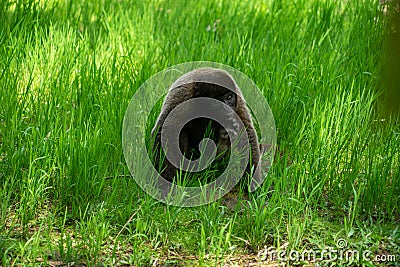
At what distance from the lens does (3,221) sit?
→ 9.11 ft

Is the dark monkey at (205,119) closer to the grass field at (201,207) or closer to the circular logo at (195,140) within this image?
the circular logo at (195,140)

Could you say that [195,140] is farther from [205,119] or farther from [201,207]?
[201,207]

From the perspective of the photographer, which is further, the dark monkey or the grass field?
the dark monkey

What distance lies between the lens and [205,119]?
3121 millimetres

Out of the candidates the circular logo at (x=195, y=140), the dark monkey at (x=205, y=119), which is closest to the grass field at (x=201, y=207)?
the circular logo at (x=195, y=140)

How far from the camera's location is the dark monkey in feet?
9.89

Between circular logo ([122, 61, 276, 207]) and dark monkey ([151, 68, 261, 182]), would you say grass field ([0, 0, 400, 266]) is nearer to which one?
circular logo ([122, 61, 276, 207])

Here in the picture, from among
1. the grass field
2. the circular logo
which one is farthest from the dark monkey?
the grass field

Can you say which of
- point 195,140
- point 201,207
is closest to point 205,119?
point 195,140

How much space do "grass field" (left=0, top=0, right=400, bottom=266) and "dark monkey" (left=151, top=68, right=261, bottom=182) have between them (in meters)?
0.21

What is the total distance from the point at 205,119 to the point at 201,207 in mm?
501

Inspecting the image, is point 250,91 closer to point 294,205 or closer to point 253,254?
point 294,205

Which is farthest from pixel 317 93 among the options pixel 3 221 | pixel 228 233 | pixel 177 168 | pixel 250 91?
pixel 3 221

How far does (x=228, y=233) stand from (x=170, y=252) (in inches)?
12.7
